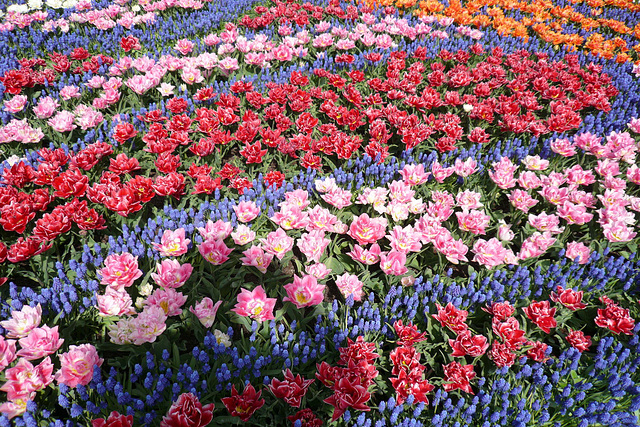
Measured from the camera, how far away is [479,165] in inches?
170

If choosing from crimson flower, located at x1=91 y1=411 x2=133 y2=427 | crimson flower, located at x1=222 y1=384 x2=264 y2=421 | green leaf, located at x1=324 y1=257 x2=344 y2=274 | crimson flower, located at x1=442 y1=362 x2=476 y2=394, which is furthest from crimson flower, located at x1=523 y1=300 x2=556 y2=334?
crimson flower, located at x1=91 y1=411 x2=133 y2=427

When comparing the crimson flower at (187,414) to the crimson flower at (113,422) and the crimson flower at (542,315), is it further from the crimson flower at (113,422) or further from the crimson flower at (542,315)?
the crimson flower at (542,315)

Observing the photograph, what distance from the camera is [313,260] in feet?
10.3

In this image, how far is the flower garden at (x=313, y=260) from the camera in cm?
223

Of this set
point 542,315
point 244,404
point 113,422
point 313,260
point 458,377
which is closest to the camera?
point 113,422

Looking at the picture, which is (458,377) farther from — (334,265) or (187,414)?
(187,414)

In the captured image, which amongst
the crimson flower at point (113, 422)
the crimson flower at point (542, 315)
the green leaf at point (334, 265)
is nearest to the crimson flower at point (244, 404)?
the crimson flower at point (113, 422)

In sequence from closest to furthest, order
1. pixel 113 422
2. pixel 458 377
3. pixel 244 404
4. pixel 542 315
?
1. pixel 113 422
2. pixel 244 404
3. pixel 458 377
4. pixel 542 315

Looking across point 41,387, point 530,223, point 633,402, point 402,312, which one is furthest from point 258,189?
point 633,402

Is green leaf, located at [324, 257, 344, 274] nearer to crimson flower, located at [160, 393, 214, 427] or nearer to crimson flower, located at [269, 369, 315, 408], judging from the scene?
crimson flower, located at [269, 369, 315, 408]

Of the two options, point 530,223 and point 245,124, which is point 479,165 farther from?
point 245,124

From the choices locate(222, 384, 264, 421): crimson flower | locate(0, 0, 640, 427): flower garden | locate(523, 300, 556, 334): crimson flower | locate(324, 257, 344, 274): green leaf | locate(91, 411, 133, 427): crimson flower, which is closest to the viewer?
locate(91, 411, 133, 427): crimson flower

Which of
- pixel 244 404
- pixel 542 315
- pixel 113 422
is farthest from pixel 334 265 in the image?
pixel 113 422

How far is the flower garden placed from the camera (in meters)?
2.23
